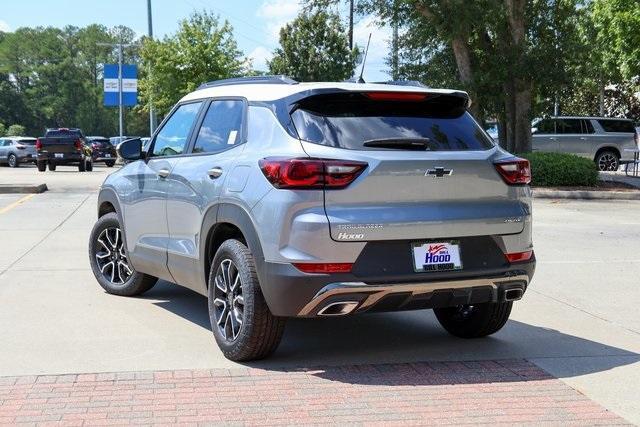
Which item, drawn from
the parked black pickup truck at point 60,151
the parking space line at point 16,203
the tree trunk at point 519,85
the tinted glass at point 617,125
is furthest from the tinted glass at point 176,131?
the parked black pickup truck at point 60,151

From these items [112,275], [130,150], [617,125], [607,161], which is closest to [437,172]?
[130,150]

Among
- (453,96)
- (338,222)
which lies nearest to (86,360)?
(338,222)

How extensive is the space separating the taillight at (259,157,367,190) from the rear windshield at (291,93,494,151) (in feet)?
0.60

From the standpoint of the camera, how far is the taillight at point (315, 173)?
5062 millimetres

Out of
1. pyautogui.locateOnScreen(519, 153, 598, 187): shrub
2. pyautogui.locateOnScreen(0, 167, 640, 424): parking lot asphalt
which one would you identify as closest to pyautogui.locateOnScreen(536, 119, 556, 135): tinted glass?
pyautogui.locateOnScreen(519, 153, 598, 187): shrub

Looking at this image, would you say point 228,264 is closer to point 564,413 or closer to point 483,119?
point 564,413

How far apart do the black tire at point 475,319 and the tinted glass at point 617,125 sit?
24830 millimetres

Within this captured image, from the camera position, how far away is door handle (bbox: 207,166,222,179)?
5801 mm

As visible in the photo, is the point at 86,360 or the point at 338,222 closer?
the point at 338,222

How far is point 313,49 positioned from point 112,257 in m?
46.5

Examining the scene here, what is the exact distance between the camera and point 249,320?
17.5 feet

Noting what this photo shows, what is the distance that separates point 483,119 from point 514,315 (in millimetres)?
18124

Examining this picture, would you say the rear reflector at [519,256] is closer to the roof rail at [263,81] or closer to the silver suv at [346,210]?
the silver suv at [346,210]

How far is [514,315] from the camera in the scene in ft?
23.6
